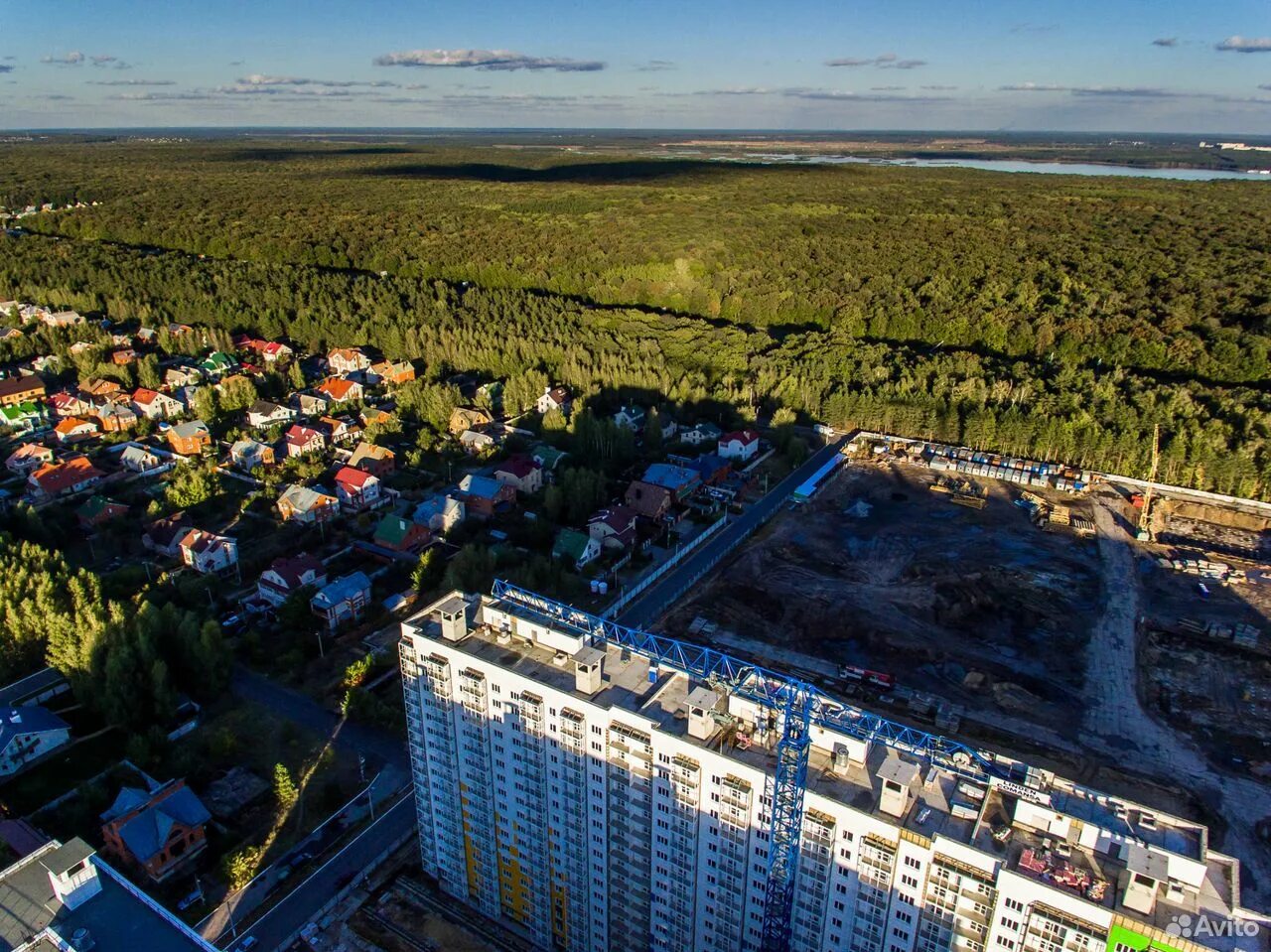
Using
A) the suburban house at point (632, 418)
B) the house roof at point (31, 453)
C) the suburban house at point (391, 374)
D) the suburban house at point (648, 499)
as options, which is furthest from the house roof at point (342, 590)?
the suburban house at point (391, 374)

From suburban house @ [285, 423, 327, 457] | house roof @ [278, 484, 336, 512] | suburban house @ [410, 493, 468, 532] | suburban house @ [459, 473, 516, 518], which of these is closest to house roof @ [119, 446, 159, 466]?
suburban house @ [285, 423, 327, 457]

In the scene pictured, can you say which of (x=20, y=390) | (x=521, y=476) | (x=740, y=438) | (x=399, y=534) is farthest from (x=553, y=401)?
(x=20, y=390)

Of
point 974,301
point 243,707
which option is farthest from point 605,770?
point 974,301

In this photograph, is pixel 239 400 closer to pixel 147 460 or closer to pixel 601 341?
pixel 147 460

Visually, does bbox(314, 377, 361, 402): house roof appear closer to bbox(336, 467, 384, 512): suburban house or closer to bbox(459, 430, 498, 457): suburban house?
bbox(459, 430, 498, 457): suburban house

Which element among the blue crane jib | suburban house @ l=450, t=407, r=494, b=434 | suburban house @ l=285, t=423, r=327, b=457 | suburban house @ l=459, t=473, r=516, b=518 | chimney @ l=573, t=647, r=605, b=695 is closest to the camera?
the blue crane jib

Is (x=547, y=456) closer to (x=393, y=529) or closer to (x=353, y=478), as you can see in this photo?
(x=353, y=478)
